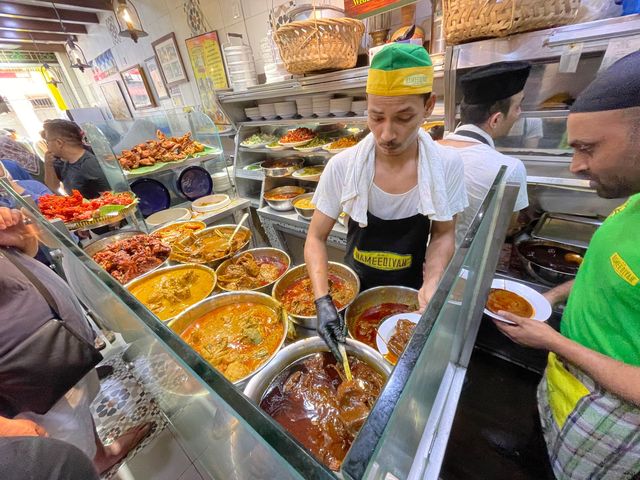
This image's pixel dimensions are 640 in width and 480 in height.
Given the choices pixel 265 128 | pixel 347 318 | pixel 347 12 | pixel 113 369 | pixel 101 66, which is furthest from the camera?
pixel 101 66

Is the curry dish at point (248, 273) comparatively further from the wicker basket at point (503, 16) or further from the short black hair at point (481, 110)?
the wicker basket at point (503, 16)

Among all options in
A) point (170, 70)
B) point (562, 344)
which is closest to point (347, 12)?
point (562, 344)

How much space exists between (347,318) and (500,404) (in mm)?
1857

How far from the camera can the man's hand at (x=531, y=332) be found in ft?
4.52

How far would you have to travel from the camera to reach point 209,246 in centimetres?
241

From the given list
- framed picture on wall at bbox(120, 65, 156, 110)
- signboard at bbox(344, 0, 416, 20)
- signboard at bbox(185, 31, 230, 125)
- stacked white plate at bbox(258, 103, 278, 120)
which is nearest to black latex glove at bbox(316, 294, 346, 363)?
signboard at bbox(344, 0, 416, 20)

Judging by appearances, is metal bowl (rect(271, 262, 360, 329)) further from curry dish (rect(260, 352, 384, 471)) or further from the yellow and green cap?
the yellow and green cap

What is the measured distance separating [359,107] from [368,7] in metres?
0.84

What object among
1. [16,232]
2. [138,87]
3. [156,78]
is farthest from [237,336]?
[138,87]

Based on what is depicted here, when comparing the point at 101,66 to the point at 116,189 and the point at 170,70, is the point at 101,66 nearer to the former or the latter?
the point at 170,70

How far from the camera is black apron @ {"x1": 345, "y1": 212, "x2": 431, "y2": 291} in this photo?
170 centimetres

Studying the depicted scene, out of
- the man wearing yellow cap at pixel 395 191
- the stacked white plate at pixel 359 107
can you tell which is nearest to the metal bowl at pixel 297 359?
the man wearing yellow cap at pixel 395 191

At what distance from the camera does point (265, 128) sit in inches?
170

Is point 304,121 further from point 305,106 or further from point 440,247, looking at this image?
point 440,247
